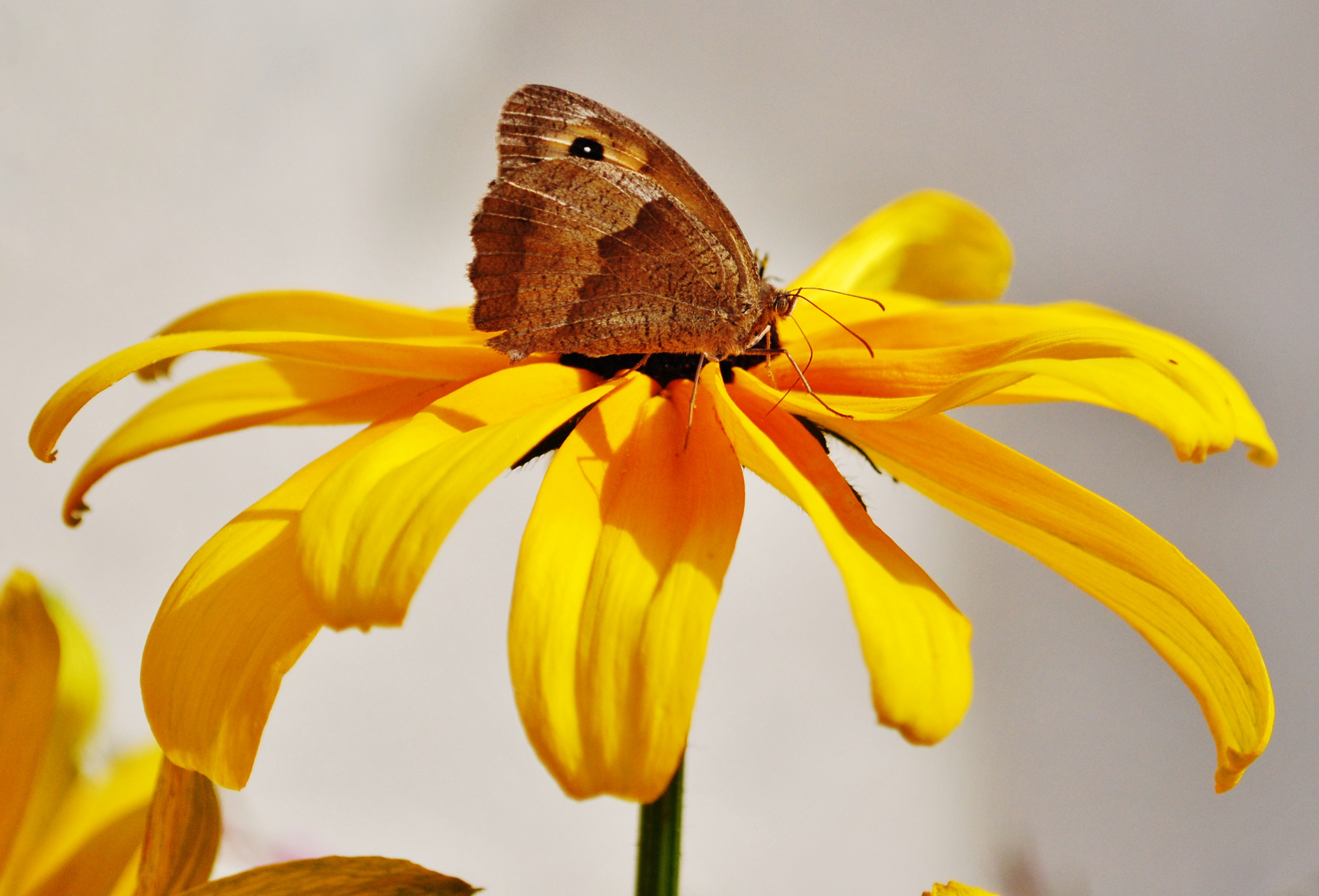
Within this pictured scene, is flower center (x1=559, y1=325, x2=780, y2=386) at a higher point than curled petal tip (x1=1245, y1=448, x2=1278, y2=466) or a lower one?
higher

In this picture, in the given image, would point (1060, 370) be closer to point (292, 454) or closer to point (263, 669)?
point (263, 669)

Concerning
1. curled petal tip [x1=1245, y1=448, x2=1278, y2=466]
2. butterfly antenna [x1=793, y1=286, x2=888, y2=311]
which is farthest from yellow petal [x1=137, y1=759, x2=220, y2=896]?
curled petal tip [x1=1245, y1=448, x2=1278, y2=466]

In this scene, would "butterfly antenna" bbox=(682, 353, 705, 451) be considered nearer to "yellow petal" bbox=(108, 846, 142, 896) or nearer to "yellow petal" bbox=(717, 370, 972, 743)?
"yellow petal" bbox=(717, 370, 972, 743)

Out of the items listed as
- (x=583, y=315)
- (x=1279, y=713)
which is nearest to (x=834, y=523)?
(x=583, y=315)

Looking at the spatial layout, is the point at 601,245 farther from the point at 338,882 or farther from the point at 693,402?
the point at 338,882

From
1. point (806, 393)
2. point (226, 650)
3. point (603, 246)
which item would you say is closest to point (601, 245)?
point (603, 246)

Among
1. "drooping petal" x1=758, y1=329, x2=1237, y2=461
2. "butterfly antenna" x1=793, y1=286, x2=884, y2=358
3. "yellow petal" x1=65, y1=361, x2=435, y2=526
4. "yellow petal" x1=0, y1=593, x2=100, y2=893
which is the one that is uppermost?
"butterfly antenna" x1=793, y1=286, x2=884, y2=358
